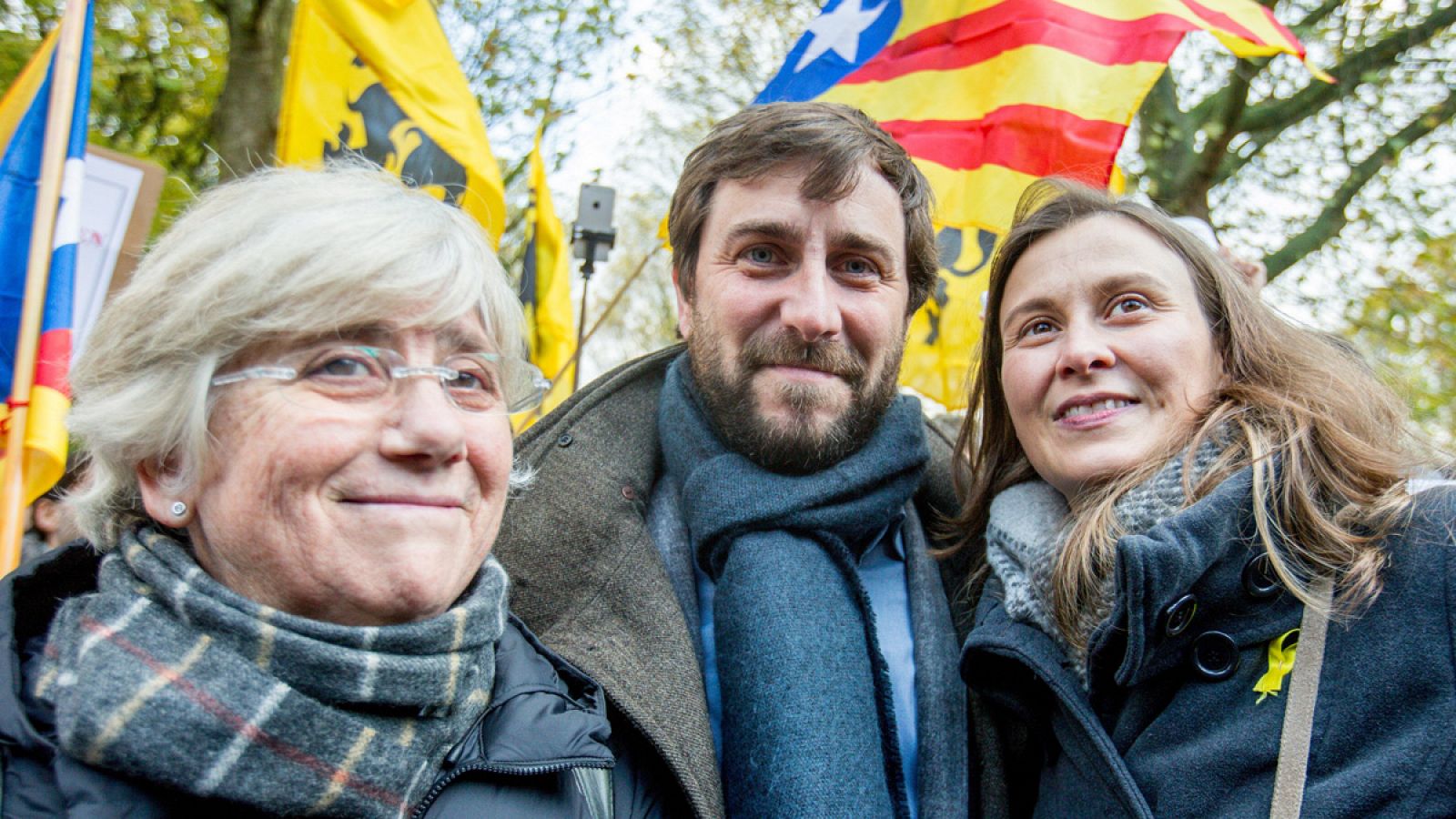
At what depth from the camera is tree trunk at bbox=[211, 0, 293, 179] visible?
237 inches

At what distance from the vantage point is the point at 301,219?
1503 mm

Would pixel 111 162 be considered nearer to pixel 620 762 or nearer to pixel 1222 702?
pixel 620 762

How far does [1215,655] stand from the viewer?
5.29 ft

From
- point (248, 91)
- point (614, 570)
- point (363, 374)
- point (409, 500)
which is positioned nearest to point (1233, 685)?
point (614, 570)

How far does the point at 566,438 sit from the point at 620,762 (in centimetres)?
76

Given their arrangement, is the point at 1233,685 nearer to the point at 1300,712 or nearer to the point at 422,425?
the point at 1300,712

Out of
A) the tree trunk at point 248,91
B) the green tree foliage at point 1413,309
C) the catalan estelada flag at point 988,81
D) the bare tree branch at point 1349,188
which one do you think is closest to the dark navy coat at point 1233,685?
the catalan estelada flag at point 988,81

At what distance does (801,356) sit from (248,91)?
17.0 ft

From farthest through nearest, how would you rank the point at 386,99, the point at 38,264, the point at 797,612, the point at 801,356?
1. the point at 386,99
2. the point at 38,264
3. the point at 801,356
4. the point at 797,612

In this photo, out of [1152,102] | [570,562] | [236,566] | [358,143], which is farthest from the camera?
[1152,102]

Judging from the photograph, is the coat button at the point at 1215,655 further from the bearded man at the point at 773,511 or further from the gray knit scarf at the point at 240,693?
the gray knit scarf at the point at 240,693

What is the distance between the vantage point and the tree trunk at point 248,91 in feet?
19.8

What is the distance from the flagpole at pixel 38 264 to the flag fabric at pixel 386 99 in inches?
35.3

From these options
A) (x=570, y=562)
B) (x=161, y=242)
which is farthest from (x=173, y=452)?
(x=570, y=562)
